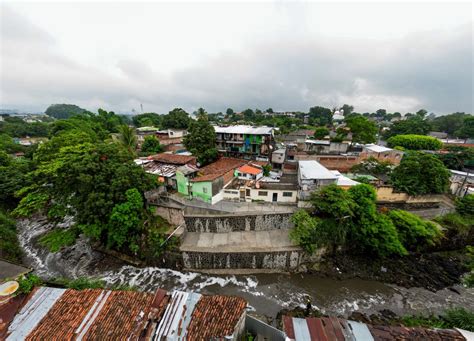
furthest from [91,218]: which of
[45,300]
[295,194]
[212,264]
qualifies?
[295,194]

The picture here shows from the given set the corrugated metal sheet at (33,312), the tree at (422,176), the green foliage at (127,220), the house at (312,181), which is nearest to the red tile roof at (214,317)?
the corrugated metal sheet at (33,312)

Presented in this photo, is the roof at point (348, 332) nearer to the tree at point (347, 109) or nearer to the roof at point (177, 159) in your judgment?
the roof at point (177, 159)

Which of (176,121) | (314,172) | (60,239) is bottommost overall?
→ (60,239)

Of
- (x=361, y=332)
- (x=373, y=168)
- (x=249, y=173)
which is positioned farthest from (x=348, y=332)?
(x=373, y=168)

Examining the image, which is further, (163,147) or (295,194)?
(163,147)

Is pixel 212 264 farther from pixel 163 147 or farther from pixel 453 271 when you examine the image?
pixel 163 147

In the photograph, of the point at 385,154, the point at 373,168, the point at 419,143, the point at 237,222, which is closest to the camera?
the point at 237,222

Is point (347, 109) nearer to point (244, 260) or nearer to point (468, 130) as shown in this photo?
point (468, 130)
